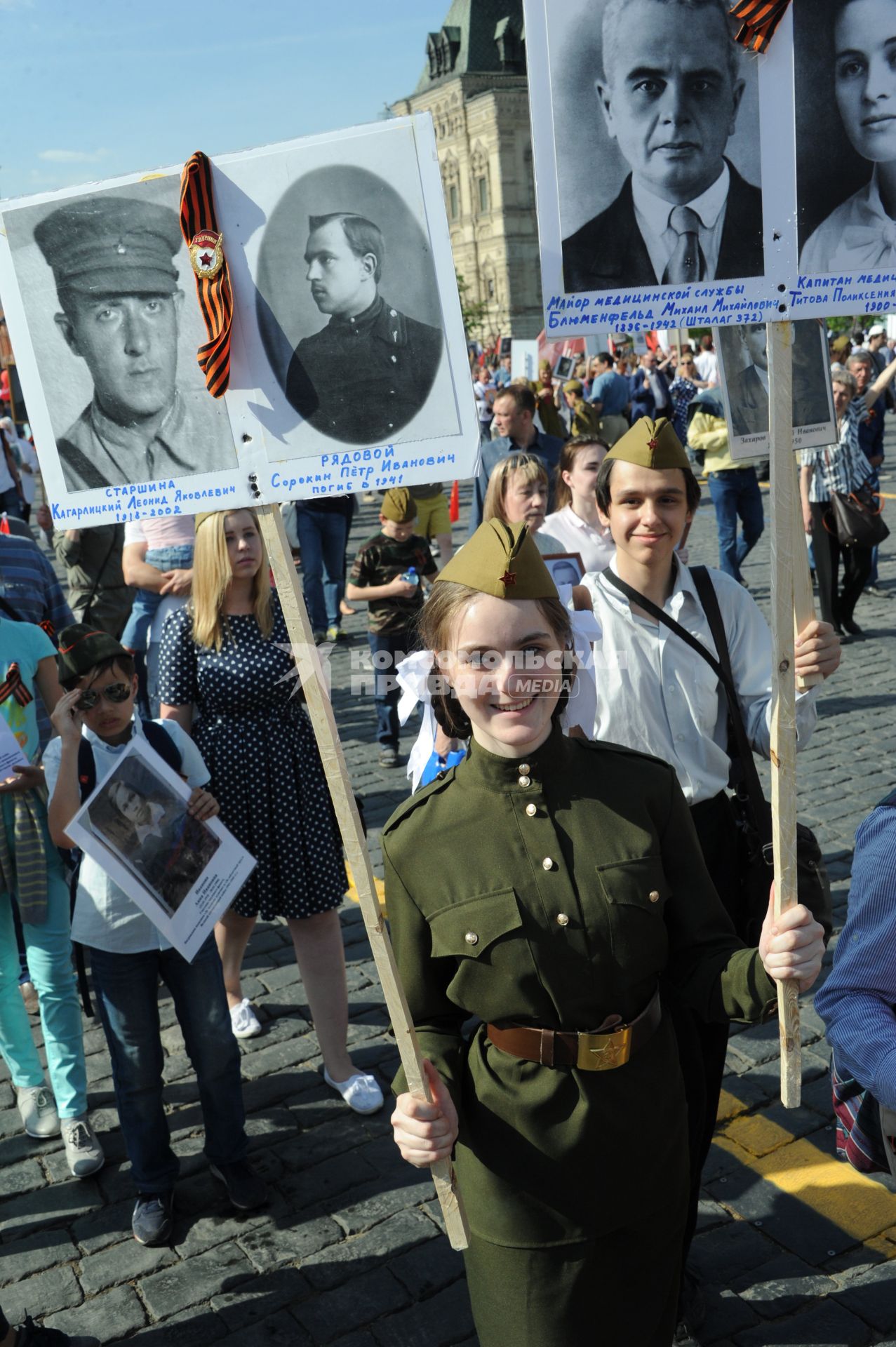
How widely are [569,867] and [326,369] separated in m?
1.03

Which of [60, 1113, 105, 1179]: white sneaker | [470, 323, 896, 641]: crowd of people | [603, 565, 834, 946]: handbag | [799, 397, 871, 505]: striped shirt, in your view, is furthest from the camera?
[799, 397, 871, 505]: striped shirt

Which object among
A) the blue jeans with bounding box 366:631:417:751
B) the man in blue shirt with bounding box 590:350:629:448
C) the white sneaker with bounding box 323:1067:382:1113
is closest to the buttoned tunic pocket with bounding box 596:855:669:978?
the white sneaker with bounding box 323:1067:382:1113

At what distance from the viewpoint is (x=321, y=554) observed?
10.8 m

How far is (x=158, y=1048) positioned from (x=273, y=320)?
7.81 feet

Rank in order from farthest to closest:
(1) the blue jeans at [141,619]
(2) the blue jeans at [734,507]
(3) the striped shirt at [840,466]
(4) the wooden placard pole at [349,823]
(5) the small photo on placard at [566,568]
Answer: (2) the blue jeans at [734,507], (3) the striped shirt at [840,466], (1) the blue jeans at [141,619], (5) the small photo on placard at [566,568], (4) the wooden placard pole at [349,823]

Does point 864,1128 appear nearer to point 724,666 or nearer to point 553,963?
point 553,963

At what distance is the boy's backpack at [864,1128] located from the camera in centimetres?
237

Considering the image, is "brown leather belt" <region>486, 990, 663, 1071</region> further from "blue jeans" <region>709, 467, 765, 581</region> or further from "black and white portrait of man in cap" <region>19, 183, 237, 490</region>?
"blue jeans" <region>709, 467, 765, 581</region>

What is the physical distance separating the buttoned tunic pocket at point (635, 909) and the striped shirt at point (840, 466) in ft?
26.0

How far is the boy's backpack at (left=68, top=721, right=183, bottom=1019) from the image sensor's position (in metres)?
3.78

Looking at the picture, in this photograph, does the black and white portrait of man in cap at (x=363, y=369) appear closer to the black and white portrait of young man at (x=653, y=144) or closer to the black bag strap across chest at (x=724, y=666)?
the black and white portrait of young man at (x=653, y=144)

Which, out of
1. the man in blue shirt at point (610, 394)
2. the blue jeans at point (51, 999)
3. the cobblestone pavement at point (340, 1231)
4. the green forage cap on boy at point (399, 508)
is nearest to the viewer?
the cobblestone pavement at point (340, 1231)

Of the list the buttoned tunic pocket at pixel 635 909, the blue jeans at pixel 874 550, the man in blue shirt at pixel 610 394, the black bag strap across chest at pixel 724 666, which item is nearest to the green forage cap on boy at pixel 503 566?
the buttoned tunic pocket at pixel 635 909

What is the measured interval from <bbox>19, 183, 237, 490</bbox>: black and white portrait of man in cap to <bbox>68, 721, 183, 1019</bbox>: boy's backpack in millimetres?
1529
